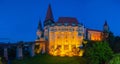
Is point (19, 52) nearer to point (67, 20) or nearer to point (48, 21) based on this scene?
point (48, 21)

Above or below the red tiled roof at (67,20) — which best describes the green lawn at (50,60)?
below

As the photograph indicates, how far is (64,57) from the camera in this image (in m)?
117

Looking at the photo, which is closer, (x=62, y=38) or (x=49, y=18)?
(x=62, y=38)

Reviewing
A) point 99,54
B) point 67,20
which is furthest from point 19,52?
point 99,54

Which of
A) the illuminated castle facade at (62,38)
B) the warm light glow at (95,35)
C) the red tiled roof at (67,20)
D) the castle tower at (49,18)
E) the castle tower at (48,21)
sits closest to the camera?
the illuminated castle facade at (62,38)

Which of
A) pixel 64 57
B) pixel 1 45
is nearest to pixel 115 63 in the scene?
pixel 64 57

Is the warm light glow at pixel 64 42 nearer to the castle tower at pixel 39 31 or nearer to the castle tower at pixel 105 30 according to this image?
the castle tower at pixel 39 31

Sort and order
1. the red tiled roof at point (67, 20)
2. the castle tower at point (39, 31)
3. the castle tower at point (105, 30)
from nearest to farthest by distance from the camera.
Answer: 1. the red tiled roof at point (67, 20)
2. the castle tower at point (105, 30)
3. the castle tower at point (39, 31)

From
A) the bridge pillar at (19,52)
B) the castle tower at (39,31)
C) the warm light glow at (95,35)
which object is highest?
the castle tower at (39,31)

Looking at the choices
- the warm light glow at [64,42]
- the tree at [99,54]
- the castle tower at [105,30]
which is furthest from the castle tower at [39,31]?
the tree at [99,54]

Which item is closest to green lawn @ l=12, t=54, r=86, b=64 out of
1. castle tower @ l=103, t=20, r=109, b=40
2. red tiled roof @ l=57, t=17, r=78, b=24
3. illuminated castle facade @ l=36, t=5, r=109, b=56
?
illuminated castle facade @ l=36, t=5, r=109, b=56

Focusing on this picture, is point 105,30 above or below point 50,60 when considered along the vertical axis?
above

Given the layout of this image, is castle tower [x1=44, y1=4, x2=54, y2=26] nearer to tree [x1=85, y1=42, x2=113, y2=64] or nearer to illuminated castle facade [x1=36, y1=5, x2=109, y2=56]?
illuminated castle facade [x1=36, y1=5, x2=109, y2=56]

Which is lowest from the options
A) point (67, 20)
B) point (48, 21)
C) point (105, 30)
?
point (105, 30)
